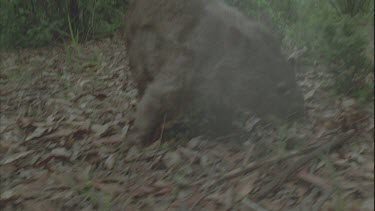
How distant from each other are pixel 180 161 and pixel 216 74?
1.36 ft

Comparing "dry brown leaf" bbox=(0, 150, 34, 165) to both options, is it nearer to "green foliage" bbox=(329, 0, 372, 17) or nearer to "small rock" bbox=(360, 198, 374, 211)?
"green foliage" bbox=(329, 0, 372, 17)

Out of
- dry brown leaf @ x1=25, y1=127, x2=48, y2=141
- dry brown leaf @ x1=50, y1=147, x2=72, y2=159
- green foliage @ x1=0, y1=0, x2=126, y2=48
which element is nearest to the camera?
dry brown leaf @ x1=50, y1=147, x2=72, y2=159

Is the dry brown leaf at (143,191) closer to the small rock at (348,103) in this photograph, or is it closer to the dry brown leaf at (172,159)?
the dry brown leaf at (172,159)

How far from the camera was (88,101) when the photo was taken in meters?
3.56

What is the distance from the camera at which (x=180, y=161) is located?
2.30 meters

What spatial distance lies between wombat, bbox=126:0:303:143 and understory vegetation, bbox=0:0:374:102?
7.7 inches

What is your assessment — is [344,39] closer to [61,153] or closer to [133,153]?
[133,153]

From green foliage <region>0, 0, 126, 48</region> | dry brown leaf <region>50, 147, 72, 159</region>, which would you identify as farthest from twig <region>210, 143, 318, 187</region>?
green foliage <region>0, 0, 126, 48</region>

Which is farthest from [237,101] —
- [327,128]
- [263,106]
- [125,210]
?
[125,210]

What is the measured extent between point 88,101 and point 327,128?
78.1 inches

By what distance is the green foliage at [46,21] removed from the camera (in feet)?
17.6

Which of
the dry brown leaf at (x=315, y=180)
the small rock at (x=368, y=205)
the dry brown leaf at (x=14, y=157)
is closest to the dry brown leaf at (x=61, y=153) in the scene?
the dry brown leaf at (x=14, y=157)

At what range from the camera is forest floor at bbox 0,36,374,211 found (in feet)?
5.56

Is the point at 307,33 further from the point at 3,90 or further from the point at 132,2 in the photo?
the point at 3,90
